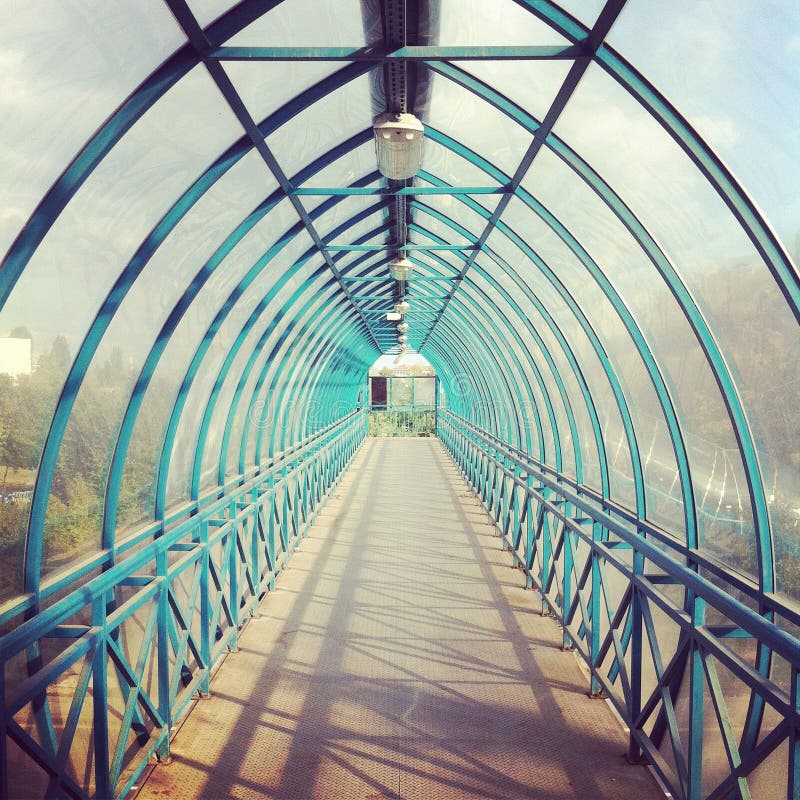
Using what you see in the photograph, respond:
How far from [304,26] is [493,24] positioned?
1.01 meters

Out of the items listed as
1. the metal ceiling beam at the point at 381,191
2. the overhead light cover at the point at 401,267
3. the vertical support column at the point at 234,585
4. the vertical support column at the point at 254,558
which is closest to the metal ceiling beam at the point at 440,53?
the metal ceiling beam at the point at 381,191

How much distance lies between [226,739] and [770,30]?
4618mm

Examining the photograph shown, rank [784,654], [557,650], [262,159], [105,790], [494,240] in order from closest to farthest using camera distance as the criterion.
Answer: [784,654]
[105,790]
[262,159]
[557,650]
[494,240]

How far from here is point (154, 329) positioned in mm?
5094

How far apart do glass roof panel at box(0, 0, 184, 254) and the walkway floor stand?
2.98 m

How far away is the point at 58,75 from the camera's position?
9.46 feet

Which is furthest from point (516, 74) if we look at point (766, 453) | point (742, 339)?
point (766, 453)

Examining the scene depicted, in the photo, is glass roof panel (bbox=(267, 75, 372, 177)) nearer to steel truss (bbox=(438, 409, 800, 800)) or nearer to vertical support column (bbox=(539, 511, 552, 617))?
steel truss (bbox=(438, 409, 800, 800))

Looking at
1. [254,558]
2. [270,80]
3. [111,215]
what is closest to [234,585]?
[254,558]

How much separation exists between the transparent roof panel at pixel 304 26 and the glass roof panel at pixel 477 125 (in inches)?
42.3

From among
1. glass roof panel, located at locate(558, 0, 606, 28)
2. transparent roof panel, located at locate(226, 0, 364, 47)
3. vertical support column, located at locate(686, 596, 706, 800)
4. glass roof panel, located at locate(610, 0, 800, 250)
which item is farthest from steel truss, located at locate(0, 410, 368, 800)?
glass roof panel, located at locate(610, 0, 800, 250)

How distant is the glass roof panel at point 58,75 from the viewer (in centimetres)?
270

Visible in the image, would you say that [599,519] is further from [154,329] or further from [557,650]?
[154,329]

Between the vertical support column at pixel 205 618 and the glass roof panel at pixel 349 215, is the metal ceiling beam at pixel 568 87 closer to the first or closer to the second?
the glass roof panel at pixel 349 215
